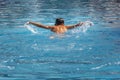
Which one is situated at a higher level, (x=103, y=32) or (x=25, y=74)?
(x=25, y=74)

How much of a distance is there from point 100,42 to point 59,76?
5755 millimetres

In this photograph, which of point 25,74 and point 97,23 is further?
point 97,23

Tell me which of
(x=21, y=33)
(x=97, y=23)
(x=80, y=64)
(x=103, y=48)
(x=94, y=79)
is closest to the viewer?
(x=94, y=79)

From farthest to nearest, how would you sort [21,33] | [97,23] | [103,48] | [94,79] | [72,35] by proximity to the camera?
[97,23]
[21,33]
[72,35]
[103,48]
[94,79]

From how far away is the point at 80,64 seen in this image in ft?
42.4

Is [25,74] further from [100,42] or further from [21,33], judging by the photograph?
[21,33]

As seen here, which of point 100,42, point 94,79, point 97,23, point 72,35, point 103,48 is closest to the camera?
point 94,79

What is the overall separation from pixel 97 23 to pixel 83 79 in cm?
1372

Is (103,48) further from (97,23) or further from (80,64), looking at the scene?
(97,23)

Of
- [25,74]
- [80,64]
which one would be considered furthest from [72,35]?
[25,74]

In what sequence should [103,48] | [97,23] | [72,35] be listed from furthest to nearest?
[97,23], [72,35], [103,48]

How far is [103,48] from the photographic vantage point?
15.6 metres

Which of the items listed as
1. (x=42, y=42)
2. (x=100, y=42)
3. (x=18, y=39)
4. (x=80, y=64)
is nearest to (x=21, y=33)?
(x=18, y=39)

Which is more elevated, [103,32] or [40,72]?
[40,72]
